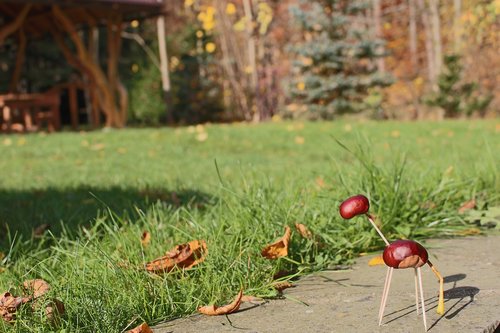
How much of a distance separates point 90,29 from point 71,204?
463 inches

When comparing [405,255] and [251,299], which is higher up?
[405,255]

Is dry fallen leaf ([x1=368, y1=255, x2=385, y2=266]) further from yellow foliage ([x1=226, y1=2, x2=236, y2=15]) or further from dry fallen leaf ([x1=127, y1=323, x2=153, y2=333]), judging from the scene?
yellow foliage ([x1=226, y1=2, x2=236, y2=15])

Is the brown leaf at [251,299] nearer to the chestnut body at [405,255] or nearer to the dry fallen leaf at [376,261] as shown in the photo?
the dry fallen leaf at [376,261]

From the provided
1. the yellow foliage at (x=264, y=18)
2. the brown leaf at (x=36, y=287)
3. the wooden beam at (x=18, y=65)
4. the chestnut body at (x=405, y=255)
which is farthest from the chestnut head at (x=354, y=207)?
the yellow foliage at (x=264, y=18)

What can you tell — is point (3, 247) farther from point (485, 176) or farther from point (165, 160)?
point (165, 160)

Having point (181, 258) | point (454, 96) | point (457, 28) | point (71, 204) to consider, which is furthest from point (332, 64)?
point (181, 258)

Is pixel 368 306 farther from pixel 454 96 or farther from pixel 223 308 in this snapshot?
pixel 454 96

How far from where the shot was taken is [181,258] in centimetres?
243

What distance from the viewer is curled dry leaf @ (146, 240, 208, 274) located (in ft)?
7.83

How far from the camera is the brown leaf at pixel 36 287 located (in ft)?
7.07

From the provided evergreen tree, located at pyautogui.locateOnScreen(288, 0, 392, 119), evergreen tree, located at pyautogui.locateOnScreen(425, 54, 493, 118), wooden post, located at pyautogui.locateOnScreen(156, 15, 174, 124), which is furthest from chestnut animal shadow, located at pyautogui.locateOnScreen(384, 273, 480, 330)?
wooden post, located at pyautogui.locateOnScreen(156, 15, 174, 124)

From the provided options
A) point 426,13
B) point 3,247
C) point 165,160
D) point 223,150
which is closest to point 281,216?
point 3,247

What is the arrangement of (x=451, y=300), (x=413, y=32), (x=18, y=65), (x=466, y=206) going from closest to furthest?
(x=451, y=300) → (x=466, y=206) → (x=18, y=65) → (x=413, y=32)

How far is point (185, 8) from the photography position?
75.7ft
